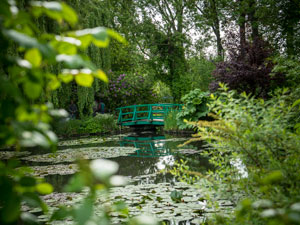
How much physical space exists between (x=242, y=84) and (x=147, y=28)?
358 inches

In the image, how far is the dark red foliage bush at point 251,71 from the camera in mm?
8648

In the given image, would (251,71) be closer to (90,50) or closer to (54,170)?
(90,50)

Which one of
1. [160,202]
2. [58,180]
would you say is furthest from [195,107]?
[160,202]

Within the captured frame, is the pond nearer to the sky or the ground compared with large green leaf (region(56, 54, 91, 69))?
nearer to the ground

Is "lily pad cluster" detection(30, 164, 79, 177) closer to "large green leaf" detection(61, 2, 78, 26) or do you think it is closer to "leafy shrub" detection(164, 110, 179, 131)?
"large green leaf" detection(61, 2, 78, 26)

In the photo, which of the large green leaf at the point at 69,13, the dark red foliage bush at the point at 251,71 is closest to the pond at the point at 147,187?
the large green leaf at the point at 69,13

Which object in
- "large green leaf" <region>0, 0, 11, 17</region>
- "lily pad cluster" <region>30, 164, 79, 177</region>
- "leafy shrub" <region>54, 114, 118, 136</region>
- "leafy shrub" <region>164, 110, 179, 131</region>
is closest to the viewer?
"large green leaf" <region>0, 0, 11, 17</region>

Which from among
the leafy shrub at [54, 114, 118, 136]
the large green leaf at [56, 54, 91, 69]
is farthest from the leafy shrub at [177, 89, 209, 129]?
the large green leaf at [56, 54, 91, 69]

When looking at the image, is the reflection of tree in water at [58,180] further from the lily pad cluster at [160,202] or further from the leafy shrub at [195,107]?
the leafy shrub at [195,107]

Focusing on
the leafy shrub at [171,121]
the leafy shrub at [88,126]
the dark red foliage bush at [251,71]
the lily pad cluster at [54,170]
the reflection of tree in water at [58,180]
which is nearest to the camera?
the reflection of tree in water at [58,180]

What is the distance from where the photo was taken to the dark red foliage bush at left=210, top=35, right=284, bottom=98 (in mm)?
8648

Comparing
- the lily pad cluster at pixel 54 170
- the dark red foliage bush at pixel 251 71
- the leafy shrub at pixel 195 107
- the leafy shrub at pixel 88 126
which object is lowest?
the lily pad cluster at pixel 54 170

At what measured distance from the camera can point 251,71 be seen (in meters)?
8.60

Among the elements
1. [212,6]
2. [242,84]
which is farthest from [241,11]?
[242,84]
